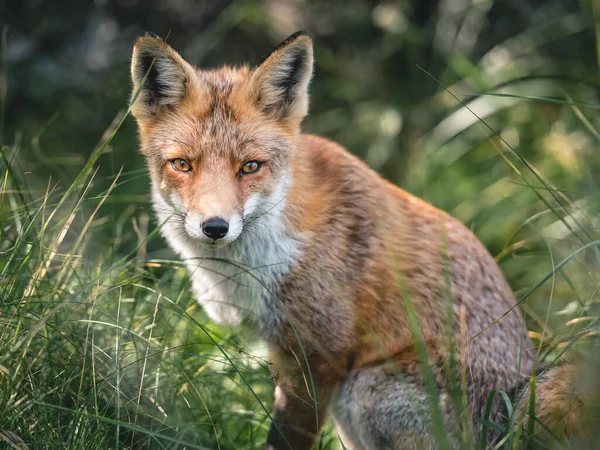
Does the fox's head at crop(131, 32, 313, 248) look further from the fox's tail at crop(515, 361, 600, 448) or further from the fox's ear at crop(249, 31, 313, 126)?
the fox's tail at crop(515, 361, 600, 448)

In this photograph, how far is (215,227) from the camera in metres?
3.32

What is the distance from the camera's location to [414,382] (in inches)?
147

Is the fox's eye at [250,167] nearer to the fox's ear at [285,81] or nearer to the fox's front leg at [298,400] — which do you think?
the fox's ear at [285,81]

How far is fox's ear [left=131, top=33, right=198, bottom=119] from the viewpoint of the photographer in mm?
3686

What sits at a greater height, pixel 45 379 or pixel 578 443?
→ pixel 578 443

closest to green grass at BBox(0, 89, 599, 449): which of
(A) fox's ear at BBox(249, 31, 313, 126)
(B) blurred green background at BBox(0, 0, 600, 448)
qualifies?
(B) blurred green background at BBox(0, 0, 600, 448)

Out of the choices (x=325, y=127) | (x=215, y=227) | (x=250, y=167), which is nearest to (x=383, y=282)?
(x=250, y=167)

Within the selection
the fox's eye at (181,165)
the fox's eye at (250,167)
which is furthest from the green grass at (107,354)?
the fox's eye at (250,167)

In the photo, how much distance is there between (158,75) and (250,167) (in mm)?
735

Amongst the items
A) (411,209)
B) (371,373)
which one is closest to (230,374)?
(371,373)

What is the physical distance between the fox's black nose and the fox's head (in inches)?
2.6

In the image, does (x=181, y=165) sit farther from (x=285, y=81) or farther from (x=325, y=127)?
(x=325, y=127)

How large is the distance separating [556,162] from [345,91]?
114 inches

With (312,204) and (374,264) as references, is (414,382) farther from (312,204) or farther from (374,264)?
(312,204)
